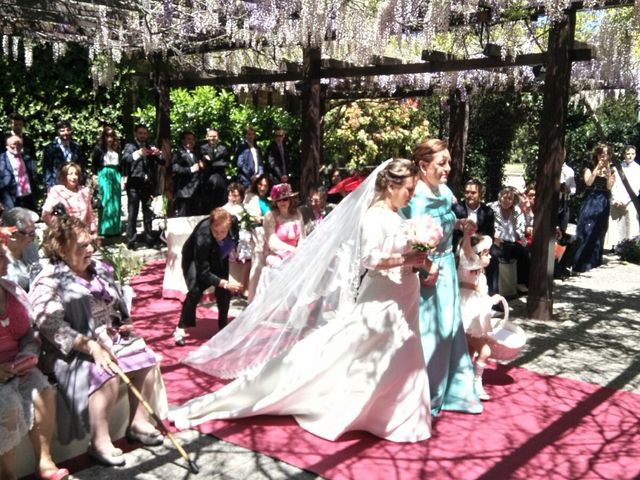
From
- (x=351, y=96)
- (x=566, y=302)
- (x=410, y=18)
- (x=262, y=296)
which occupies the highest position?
Answer: (x=410, y=18)

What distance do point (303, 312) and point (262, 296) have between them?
0.47m

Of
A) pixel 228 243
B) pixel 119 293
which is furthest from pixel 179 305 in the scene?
pixel 119 293

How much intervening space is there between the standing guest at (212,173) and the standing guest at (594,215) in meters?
5.01

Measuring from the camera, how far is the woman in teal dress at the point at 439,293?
4.87 meters

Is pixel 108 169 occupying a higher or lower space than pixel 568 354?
higher

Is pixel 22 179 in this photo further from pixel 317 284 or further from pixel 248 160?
pixel 317 284

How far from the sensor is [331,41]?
32.1ft

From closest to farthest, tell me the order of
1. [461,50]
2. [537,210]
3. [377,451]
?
[377,451] → [537,210] → [461,50]

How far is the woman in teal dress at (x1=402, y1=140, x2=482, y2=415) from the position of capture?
16.0 feet

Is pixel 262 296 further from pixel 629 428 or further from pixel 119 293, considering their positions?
pixel 629 428

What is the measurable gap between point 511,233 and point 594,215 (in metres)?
2.66

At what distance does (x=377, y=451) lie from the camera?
4320mm

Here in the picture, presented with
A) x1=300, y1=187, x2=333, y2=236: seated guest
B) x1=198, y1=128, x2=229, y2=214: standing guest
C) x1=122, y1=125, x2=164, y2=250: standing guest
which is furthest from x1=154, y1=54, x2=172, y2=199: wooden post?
x1=300, y1=187, x2=333, y2=236: seated guest

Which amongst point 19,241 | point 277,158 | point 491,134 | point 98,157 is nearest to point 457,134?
point 491,134
